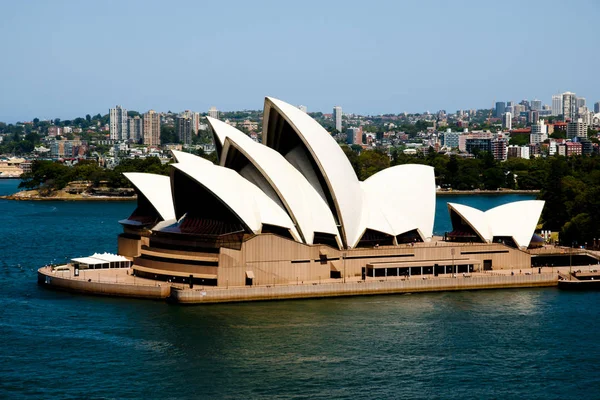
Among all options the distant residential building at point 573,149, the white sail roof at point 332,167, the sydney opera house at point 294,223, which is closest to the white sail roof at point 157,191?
the sydney opera house at point 294,223

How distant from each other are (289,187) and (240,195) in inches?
99.6

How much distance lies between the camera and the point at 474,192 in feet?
412

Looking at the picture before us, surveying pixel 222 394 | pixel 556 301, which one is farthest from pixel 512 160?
pixel 222 394

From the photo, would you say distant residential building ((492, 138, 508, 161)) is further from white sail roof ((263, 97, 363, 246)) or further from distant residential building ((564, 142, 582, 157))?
white sail roof ((263, 97, 363, 246))

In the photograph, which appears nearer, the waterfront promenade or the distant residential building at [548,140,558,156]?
the waterfront promenade

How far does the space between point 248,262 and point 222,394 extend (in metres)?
14.9

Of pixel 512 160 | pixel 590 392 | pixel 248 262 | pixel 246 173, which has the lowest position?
pixel 590 392

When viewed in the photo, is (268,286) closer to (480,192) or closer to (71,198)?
(71,198)

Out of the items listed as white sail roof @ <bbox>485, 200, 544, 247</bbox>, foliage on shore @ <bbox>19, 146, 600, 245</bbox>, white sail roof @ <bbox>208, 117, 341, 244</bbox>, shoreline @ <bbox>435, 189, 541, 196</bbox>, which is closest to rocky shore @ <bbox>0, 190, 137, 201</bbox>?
foliage on shore @ <bbox>19, 146, 600, 245</bbox>

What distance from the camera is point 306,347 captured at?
117ft

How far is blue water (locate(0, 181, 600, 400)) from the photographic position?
102ft

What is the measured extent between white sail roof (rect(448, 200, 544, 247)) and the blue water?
4482mm

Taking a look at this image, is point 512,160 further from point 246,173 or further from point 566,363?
point 566,363

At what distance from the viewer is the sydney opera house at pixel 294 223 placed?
44656 millimetres
